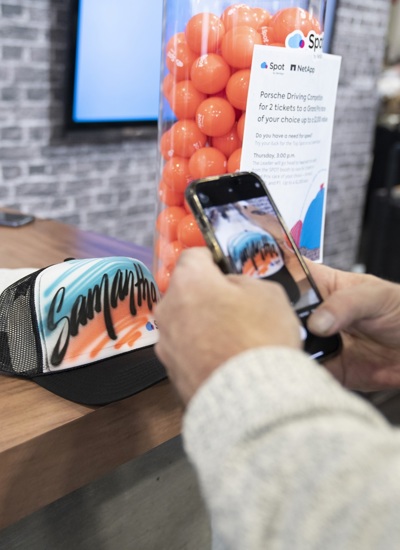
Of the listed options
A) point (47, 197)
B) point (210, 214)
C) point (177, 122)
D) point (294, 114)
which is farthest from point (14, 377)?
point (47, 197)

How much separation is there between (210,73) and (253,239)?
0.28 metres

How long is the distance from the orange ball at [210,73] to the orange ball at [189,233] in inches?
6.4

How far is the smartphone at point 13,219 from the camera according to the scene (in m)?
1.24

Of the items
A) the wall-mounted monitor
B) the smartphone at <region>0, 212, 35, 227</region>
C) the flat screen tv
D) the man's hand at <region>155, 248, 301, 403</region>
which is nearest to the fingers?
the man's hand at <region>155, 248, 301, 403</region>

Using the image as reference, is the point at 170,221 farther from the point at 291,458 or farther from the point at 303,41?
the point at 291,458

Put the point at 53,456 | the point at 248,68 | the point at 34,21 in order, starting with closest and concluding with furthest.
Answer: the point at 53,456, the point at 248,68, the point at 34,21

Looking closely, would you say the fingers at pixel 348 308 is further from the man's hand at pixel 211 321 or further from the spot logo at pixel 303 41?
the spot logo at pixel 303 41

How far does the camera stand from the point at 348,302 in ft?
1.96

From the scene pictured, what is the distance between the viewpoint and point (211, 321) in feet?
1.46

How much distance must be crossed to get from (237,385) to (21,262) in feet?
2.20

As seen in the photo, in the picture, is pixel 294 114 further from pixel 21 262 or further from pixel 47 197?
pixel 47 197

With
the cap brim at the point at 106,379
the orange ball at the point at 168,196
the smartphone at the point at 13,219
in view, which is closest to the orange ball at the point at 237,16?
the orange ball at the point at 168,196

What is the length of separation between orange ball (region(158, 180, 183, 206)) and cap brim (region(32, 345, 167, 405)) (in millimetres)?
234

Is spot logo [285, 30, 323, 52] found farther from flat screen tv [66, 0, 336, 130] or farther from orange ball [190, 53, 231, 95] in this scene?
flat screen tv [66, 0, 336, 130]
